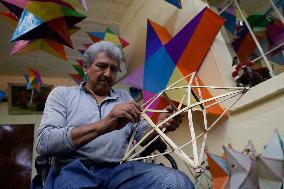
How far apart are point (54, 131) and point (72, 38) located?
2441 millimetres

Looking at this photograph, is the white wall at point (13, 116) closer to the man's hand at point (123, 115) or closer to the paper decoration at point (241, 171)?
the man's hand at point (123, 115)

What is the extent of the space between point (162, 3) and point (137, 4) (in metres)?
0.54

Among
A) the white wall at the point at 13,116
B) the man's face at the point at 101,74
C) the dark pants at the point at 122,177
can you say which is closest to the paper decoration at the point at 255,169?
the dark pants at the point at 122,177

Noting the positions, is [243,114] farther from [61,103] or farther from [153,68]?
[61,103]

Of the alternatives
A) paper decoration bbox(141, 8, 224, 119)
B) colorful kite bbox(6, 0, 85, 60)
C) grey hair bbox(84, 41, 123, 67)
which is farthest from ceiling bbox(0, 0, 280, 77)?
grey hair bbox(84, 41, 123, 67)

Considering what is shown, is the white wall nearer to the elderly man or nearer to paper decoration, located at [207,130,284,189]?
the elderly man

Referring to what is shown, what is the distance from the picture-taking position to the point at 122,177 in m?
0.95

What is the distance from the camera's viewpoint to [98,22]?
301cm

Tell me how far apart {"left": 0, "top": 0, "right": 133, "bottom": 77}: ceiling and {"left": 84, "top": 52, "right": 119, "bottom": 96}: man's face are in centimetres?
167

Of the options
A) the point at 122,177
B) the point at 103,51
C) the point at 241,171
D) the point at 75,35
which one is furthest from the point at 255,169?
the point at 75,35

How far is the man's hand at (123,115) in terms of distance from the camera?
2.79 feet

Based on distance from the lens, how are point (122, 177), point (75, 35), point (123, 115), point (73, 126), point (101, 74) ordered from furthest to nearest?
point (75, 35), point (101, 74), point (73, 126), point (122, 177), point (123, 115)

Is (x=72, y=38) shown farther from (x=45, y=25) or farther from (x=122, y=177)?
(x=122, y=177)

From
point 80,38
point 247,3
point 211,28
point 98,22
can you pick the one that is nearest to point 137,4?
point 98,22
